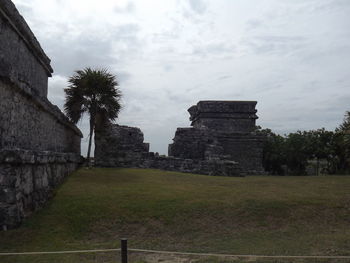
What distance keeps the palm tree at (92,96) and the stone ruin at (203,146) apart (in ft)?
3.16

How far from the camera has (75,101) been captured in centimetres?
1223

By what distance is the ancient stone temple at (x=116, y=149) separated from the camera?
1338 centimetres

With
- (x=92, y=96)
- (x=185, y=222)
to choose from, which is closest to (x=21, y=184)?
(x=185, y=222)

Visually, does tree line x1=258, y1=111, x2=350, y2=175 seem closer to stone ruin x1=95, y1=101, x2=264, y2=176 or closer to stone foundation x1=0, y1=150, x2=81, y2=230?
stone ruin x1=95, y1=101, x2=264, y2=176

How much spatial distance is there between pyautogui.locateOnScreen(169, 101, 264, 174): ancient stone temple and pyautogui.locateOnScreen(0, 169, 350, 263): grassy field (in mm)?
7126

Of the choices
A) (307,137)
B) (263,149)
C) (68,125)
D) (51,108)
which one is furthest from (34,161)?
(307,137)

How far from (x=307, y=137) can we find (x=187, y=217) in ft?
48.3

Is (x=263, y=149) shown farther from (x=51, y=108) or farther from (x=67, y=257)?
(x=67, y=257)

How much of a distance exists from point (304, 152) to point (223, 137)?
4.55 m

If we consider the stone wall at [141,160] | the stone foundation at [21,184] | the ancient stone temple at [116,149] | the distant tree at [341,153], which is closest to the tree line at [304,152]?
the distant tree at [341,153]

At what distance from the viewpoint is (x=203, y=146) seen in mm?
15547

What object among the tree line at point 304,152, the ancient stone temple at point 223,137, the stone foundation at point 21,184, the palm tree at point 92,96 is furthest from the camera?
the tree line at point 304,152

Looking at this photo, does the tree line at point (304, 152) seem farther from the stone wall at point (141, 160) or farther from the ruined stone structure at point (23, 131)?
the ruined stone structure at point (23, 131)

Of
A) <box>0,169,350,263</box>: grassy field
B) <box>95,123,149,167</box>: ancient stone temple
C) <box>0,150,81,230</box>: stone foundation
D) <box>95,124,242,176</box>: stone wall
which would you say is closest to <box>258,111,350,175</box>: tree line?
<box>95,124,242,176</box>: stone wall
